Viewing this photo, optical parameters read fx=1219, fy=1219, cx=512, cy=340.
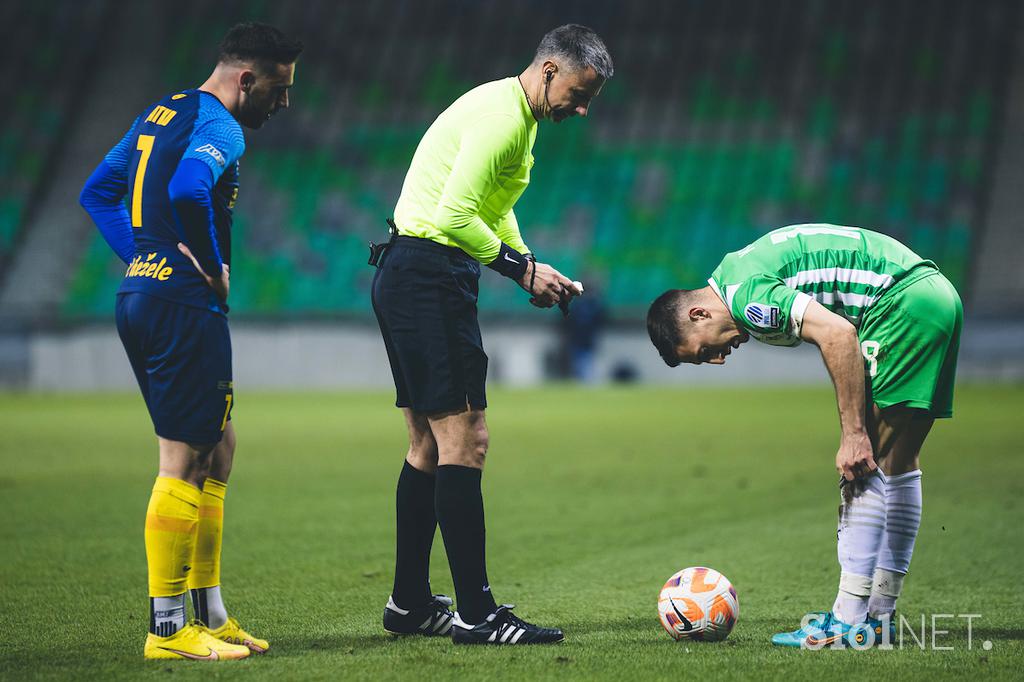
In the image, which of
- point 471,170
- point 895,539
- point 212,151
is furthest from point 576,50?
point 895,539

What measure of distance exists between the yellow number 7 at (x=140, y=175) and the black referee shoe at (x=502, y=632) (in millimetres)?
1777

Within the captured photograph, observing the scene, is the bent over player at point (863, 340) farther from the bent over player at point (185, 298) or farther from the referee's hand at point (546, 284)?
the bent over player at point (185, 298)

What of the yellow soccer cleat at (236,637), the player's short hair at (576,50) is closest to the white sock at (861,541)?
the player's short hair at (576,50)

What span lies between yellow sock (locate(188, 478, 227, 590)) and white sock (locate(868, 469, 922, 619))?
7.55ft

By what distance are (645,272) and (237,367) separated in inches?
342

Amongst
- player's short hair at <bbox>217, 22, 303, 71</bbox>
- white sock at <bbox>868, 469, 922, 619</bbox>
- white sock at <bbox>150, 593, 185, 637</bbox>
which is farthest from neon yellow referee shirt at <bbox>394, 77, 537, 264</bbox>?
white sock at <bbox>868, 469, 922, 619</bbox>

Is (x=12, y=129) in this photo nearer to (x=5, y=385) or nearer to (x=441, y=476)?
(x=5, y=385)

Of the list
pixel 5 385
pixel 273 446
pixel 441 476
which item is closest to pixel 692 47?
pixel 5 385

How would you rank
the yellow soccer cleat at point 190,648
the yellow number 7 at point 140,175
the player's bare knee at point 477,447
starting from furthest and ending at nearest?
1. the player's bare knee at point 477,447
2. the yellow number 7 at point 140,175
3. the yellow soccer cleat at point 190,648

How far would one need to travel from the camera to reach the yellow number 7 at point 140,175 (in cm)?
411

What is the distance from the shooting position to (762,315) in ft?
12.8

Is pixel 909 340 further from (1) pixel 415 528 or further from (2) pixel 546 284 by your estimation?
(1) pixel 415 528

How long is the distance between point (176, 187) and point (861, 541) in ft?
8.35

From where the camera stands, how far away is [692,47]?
29672 millimetres
